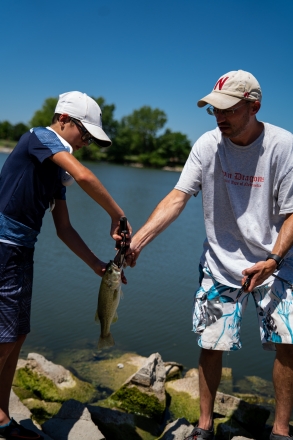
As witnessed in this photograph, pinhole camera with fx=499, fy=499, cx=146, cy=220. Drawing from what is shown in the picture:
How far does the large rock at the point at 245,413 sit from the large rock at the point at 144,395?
24.9 inches

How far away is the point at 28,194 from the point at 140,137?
9326cm

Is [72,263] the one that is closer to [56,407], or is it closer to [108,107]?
[56,407]

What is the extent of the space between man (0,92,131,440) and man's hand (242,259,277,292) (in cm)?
104

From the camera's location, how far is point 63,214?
418 cm

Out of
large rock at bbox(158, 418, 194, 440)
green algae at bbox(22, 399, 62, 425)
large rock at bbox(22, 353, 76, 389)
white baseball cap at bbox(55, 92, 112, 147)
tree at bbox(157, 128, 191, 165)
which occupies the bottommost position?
green algae at bbox(22, 399, 62, 425)

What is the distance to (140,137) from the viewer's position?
314ft

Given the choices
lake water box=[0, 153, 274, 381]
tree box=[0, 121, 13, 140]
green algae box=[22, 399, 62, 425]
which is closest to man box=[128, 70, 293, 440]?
green algae box=[22, 399, 62, 425]

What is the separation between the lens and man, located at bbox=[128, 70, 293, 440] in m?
3.85

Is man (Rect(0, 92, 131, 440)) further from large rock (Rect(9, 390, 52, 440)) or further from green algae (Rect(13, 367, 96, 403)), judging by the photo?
green algae (Rect(13, 367, 96, 403))

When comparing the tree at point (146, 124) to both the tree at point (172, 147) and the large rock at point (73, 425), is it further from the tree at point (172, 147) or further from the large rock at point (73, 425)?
the large rock at point (73, 425)

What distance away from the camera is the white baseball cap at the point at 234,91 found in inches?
151

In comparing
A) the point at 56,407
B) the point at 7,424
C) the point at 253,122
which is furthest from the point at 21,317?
the point at 253,122

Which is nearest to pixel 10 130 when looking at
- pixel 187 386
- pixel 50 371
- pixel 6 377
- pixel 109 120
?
pixel 109 120

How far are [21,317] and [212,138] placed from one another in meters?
2.08
